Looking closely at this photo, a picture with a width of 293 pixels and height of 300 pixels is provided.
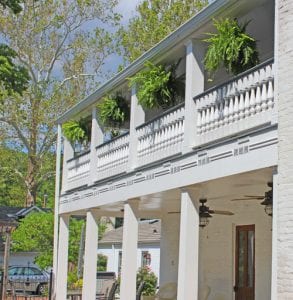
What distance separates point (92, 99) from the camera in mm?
18047

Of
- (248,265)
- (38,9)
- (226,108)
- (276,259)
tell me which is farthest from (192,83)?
(38,9)

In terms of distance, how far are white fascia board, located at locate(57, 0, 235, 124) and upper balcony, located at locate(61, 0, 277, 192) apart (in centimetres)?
4

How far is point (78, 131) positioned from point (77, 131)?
3 cm

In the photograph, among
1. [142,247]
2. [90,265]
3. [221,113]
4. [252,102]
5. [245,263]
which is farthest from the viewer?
[142,247]

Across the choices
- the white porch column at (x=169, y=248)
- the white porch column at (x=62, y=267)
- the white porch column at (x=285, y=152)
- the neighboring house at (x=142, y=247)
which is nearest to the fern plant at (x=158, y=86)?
the white porch column at (x=285, y=152)

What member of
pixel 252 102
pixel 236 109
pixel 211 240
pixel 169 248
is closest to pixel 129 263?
pixel 211 240

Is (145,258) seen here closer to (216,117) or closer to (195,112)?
(195,112)

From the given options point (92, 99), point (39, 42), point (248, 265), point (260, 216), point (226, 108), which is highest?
point (39, 42)

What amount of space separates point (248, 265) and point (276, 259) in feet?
22.1

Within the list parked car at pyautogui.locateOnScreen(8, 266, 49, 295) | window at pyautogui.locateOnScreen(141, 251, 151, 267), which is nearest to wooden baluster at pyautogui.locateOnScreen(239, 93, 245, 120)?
parked car at pyautogui.locateOnScreen(8, 266, 49, 295)

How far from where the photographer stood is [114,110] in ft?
55.4

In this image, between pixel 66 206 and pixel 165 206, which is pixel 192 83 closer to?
pixel 165 206

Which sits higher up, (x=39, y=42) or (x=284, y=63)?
(x=39, y=42)

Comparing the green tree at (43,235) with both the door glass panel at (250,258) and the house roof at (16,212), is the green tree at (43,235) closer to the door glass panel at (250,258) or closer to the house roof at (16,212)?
the house roof at (16,212)
